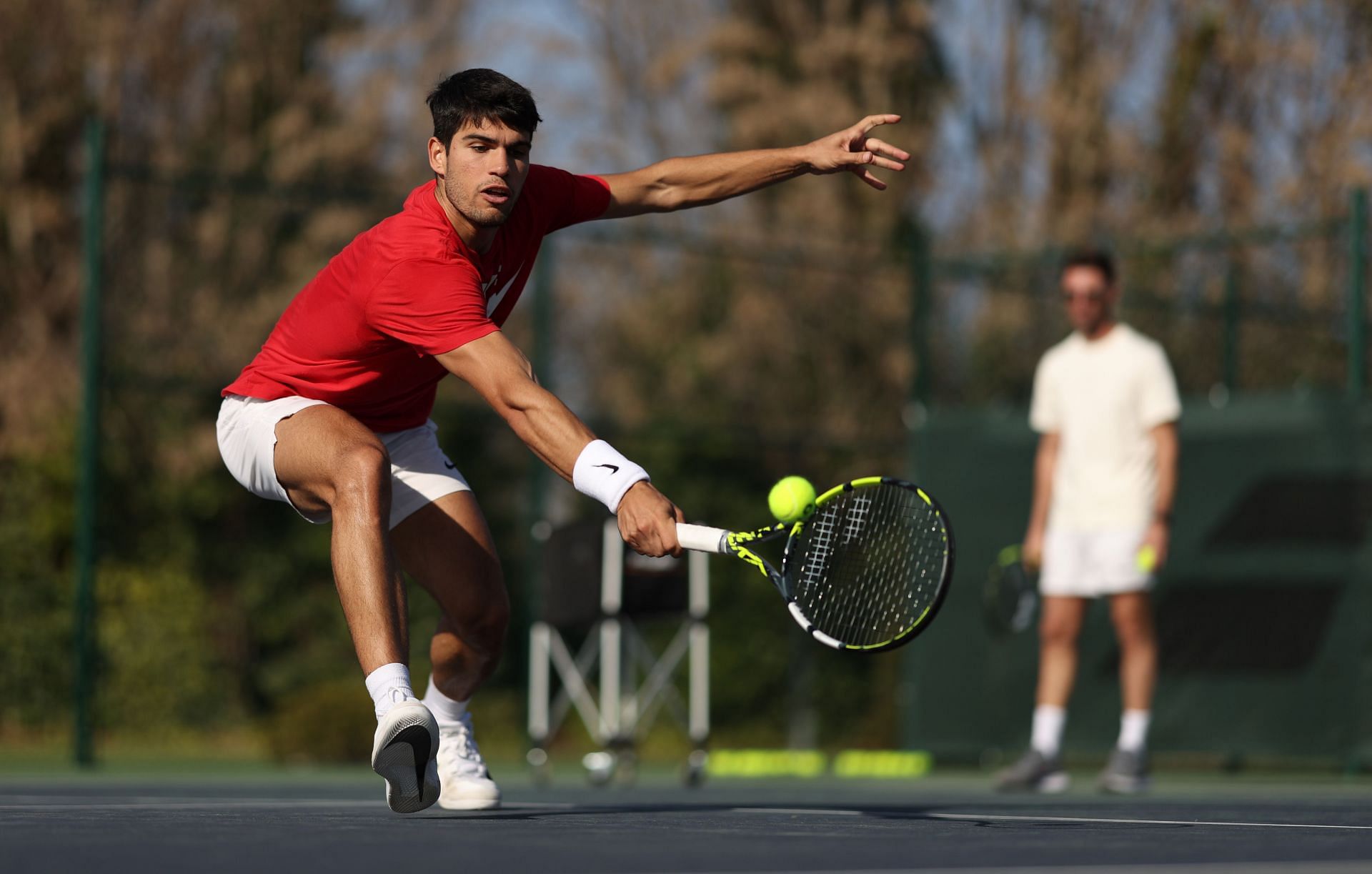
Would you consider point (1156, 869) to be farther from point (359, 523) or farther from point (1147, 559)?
point (1147, 559)

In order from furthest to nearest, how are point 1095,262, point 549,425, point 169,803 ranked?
1. point 1095,262
2. point 169,803
3. point 549,425

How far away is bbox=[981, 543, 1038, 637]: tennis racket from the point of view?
8.34 m

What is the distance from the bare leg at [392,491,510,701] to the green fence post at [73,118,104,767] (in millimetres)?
4122

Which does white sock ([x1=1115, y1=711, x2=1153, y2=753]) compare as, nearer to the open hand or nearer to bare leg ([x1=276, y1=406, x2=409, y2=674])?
the open hand

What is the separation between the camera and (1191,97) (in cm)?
1530

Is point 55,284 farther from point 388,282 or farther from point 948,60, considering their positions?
point 388,282

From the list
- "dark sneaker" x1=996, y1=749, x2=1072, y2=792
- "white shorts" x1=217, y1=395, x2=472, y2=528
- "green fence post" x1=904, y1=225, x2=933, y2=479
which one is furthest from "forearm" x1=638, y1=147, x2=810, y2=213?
"green fence post" x1=904, y1=225, x2=933, y2=479

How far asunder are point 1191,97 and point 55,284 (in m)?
8.32

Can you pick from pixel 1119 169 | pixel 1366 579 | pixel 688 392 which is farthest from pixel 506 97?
pixel 1119 169

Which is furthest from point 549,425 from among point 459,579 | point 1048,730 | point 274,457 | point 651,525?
point 1048,730

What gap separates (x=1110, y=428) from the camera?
7488mm

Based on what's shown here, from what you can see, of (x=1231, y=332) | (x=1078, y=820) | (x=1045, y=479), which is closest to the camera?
(x=1078, y=820)

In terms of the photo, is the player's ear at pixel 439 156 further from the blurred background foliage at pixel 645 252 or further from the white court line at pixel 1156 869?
the blurred background foliage at pixel 645 252

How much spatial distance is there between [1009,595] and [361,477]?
479 centimetres
